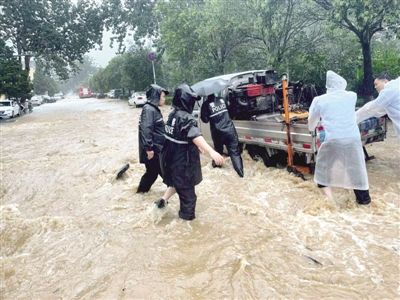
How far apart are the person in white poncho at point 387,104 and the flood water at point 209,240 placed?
1.16 m

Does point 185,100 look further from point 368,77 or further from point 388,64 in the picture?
point 388,64

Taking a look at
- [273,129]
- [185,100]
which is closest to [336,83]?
[185,100]

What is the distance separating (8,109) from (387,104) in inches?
965

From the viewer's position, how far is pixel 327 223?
475 centimetres

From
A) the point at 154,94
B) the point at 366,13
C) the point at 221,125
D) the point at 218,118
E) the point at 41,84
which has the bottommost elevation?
the point at 221,125

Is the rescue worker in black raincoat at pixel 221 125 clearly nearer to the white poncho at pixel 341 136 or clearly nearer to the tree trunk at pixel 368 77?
the white poncho at pixel 341 136

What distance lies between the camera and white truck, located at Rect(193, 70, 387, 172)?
617 centimetres

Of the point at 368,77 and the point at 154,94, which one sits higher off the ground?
the point at 368,77

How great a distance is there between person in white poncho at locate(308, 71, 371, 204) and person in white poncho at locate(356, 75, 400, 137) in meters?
0.38

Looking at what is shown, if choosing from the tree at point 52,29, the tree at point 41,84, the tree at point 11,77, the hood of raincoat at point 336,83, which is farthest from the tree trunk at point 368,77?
the tree at point 41,84

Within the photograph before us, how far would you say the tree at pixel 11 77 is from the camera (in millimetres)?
27031

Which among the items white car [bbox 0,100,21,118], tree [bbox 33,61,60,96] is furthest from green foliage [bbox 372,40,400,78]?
tree [bbox 33,61,60,96]

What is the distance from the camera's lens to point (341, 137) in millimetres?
4859

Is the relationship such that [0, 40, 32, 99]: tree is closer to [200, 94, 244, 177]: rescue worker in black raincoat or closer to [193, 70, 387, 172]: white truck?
[193, 70, 387, 172]: white truck
